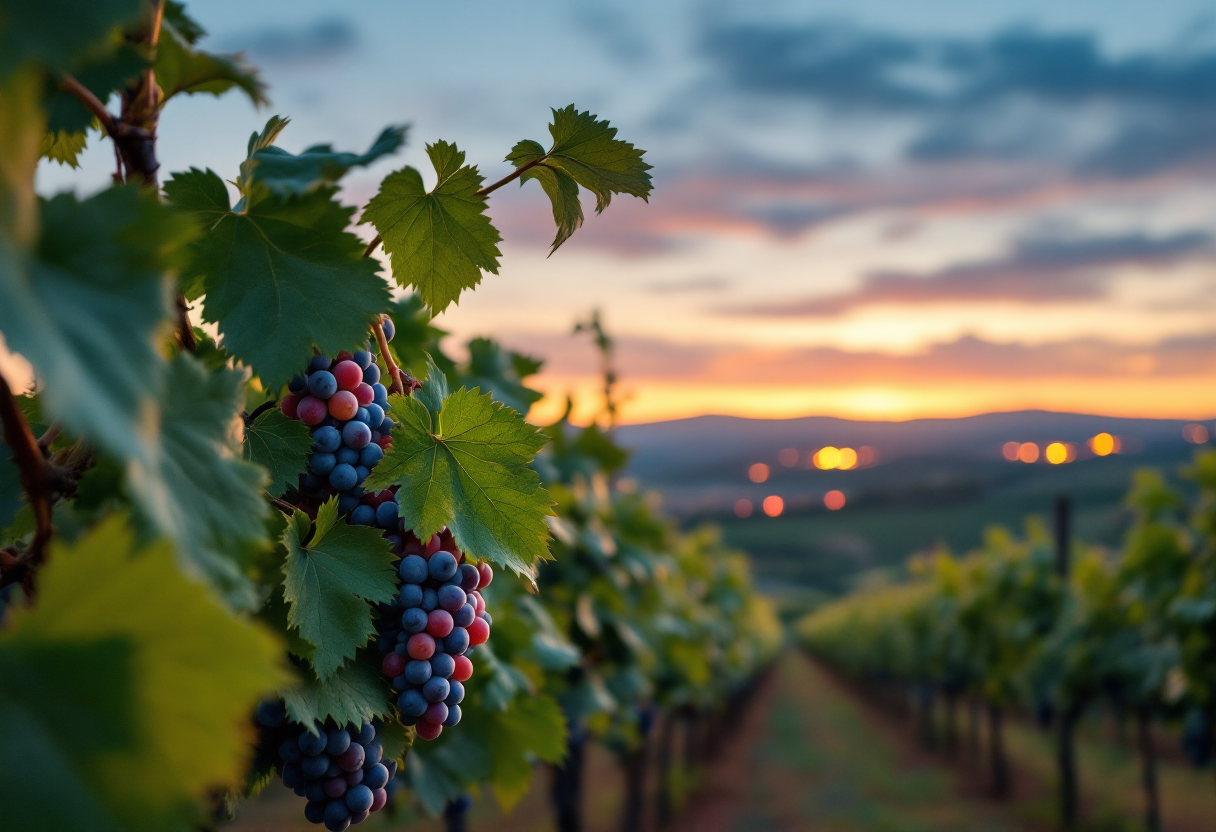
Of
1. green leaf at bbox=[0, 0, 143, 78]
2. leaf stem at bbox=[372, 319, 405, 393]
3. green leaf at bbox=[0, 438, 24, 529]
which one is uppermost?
green leaf at bbox=[0, 0, 143, 78]

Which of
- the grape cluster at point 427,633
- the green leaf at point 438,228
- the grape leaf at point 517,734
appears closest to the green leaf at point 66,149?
the green leaf at point 438,228

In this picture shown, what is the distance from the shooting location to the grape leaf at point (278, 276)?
1.16 m

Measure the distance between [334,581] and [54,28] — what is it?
737 mm

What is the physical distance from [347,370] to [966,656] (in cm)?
2000

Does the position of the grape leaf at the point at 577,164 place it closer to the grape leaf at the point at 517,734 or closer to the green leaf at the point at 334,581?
the green leaf at the point at 334,581

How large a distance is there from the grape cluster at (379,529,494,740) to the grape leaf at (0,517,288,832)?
20.7 inches

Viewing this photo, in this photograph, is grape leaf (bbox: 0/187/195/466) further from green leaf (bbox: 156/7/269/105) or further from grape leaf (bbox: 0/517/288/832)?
green leaf (bbox: 156/7/269/105)

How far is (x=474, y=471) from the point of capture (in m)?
1.30

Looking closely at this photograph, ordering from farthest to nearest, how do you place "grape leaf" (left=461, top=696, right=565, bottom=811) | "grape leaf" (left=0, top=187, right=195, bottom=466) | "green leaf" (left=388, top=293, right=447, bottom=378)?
"grape leaf" (left=461, top=696, right=565, bottom=811) < "green leaf" (left=388, top=293, right=447, bottom=378) < "grape leaf" (left=0, top=187, right=195, bottom=466)

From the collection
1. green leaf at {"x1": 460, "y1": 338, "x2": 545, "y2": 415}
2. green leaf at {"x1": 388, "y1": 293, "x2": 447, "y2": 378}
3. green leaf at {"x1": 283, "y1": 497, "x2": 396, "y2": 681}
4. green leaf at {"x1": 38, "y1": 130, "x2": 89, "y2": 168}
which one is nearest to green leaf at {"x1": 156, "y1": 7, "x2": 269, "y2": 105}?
green leaf at {"x1": 38, "y1": 130, "x2": 89, "y2": 168}

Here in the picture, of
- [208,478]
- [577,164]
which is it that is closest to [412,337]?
[577,164]

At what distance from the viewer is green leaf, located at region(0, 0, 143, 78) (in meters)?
0.61

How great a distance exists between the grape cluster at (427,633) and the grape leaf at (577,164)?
0.55m

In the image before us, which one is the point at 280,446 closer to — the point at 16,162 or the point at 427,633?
the point at 427,633
